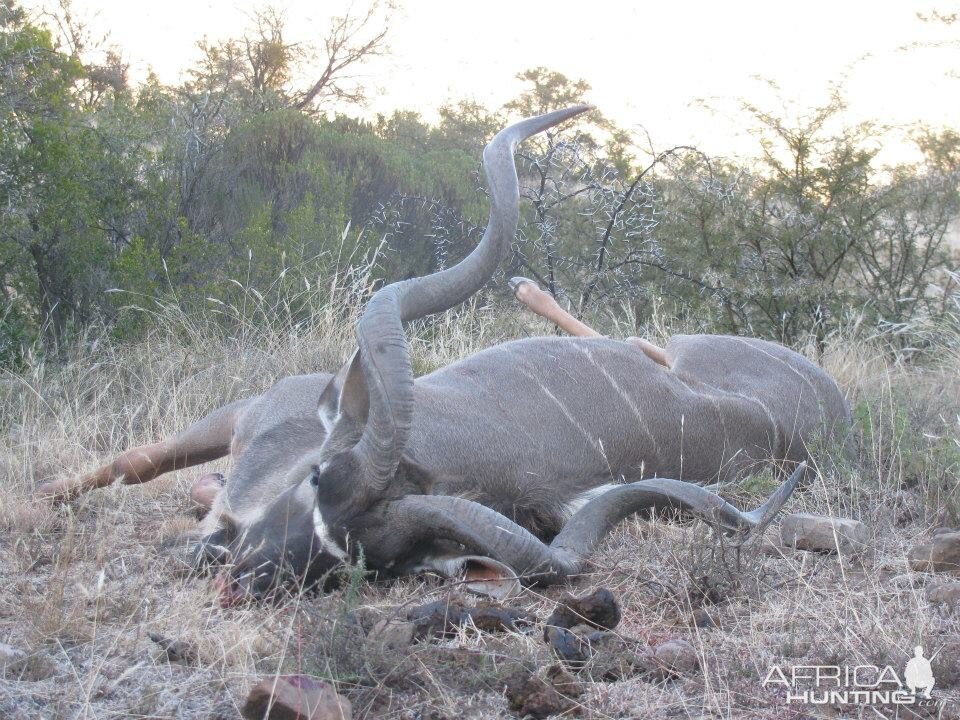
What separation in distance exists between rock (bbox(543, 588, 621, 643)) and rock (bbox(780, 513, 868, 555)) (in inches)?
47.4

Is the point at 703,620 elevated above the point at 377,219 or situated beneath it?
situated beneath

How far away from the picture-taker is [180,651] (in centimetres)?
287

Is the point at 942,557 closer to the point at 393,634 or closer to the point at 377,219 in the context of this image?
the point at 393,634

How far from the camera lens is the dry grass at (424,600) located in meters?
2.58

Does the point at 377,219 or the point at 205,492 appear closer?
the point at 205,492

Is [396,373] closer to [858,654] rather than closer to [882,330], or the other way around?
[858,654]

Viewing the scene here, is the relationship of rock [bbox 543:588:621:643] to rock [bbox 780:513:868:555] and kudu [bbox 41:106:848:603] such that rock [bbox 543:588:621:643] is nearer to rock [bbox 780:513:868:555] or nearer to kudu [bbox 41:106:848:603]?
kudu [bbox 41:106:848:603]

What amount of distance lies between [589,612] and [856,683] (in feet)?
2.28

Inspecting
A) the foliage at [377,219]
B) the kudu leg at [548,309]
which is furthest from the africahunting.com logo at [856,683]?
the foliage at [377,219]

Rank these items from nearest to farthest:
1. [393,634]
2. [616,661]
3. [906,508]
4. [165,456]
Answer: [616,661] → [393,634] → [906,508] → [165,456]

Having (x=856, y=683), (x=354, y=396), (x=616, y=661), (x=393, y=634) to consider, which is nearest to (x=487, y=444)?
(x=354, y=396)

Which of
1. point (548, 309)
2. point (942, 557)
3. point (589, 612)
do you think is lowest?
point (942, 557)

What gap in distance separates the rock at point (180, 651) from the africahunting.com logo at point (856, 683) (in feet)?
4.56

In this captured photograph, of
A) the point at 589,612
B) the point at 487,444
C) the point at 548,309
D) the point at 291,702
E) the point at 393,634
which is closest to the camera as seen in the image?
the point at 291,702
